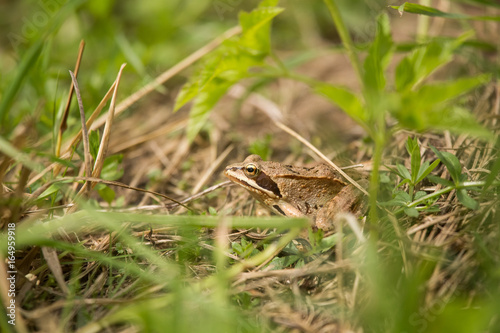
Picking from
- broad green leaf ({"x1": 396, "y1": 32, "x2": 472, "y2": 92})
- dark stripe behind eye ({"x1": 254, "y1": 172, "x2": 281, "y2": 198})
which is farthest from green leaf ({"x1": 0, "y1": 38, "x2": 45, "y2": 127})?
broad green leaf ({"x1": 396, "y1": 32, "x2": 472, "y2": 92})

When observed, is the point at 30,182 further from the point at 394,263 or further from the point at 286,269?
the point at 394,263

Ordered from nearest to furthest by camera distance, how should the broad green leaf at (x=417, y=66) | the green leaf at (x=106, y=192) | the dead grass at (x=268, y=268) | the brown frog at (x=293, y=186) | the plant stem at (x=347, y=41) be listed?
the dead grass at (x=268, y=268)
the broad green leaf at (x=417, y=66)
the plant stem at (x=347, y=41)
the green leaf at (x=106, y=192)
the brown frog at (x=293, y=186)

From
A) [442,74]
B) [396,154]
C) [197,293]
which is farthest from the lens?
[442,74]

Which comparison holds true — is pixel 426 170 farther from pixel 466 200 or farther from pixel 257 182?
pixel 257 182

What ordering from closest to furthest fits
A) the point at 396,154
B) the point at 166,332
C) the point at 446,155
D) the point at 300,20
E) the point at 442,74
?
the point at 166,332 < the point at 446,155 < the point at 396,154 < the point at 442,74 < the point at 300,20

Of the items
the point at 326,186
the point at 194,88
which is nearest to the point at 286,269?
the point at 326,186

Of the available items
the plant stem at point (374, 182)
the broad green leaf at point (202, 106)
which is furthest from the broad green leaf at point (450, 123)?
the broad green leaf at point (202, 106)

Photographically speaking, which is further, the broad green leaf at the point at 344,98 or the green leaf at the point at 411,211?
the green leaf at the point at 411,211

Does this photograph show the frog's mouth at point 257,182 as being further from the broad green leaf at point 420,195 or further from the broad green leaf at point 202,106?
the broad green leaf at point 420,195
